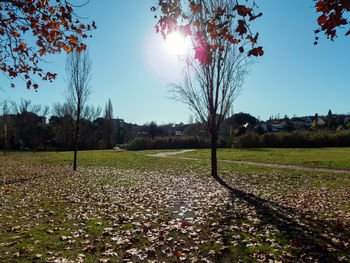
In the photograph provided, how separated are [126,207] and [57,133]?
155 ft

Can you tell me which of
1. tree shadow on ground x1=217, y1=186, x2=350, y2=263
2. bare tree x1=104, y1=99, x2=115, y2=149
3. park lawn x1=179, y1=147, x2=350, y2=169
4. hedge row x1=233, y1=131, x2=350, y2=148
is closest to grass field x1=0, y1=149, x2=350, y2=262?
tree shadow on ground x1=217, y1=186, x2=350, y2=263

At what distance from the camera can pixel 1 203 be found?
662 centimetres

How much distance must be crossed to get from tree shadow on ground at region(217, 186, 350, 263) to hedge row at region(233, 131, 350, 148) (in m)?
31.9

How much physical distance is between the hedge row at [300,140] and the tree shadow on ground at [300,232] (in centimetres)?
3186

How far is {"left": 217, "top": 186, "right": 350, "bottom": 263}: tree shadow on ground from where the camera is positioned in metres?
3.53

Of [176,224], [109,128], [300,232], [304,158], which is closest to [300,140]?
[304,158]

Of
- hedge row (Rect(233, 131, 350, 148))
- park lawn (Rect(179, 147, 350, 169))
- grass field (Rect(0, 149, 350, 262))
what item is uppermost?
hedge row (Rect(233, 131, 350, 148))

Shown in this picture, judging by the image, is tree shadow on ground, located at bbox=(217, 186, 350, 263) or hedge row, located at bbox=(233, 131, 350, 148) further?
hedge row, located at bbox=(233, 131, 350, 148)

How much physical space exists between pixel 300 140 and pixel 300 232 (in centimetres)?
3412

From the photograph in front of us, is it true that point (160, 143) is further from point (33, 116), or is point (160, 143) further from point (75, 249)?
point (75, 249)

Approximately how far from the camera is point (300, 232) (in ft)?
14.6

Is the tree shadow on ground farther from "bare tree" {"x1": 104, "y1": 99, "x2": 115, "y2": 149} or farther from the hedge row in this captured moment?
"bare tree" {"x1": 104, "y1": 99, "x2": 115, "y2": 149}

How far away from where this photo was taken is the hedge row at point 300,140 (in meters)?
33.5

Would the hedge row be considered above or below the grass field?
above
